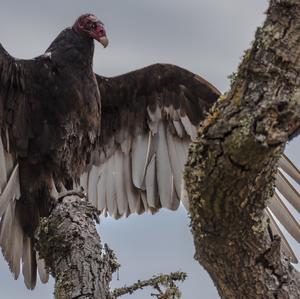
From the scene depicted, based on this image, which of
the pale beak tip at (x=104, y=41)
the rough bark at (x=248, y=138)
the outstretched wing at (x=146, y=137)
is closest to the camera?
the rough bark at (x=248, y=138)

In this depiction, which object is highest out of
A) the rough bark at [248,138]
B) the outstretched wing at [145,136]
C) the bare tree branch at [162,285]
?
the outstretched wing at [145,136]

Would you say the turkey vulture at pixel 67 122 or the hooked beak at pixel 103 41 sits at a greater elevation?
the hooked beak at pixel 103 41

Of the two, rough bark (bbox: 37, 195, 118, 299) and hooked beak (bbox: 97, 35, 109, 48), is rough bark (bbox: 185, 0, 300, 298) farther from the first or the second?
hooked beak (bbox: 97, 35, 109, 48)

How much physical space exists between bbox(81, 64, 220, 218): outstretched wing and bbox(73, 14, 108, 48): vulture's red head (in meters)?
0.63

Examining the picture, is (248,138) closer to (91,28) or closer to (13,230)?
(13,230)

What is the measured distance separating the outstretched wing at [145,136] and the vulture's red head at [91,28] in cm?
63

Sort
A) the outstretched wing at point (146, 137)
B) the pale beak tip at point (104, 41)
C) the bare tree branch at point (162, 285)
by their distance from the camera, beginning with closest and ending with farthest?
1. the bare tree branch at point (162, 285)
2. the pale beak tip at point (104, 41)
3. the outstretched wing at point (146, 137)

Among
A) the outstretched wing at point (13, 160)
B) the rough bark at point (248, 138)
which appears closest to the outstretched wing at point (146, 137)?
the outstretched wing at point (13, 160)

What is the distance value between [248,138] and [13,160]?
12.2 feet

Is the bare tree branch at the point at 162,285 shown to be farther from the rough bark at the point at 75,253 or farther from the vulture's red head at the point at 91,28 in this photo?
the vulture's red head at the point at 91,28

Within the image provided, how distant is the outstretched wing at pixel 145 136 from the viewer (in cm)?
738

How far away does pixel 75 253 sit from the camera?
4.77 m

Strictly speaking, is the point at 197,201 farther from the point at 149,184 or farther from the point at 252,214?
the point at 149,184

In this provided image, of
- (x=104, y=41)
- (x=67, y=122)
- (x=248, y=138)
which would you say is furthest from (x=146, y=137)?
(x=248, y=138)
